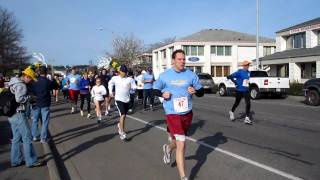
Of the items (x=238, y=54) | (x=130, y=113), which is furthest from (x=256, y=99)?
(x=238, y=54)

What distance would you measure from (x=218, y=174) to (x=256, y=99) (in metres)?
19.1

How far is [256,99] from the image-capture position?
25.5 meters

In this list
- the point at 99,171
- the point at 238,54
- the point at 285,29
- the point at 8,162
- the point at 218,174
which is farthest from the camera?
the point at 238,54

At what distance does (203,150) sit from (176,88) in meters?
2.85

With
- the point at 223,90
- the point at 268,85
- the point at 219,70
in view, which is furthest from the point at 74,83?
the point at 219,70

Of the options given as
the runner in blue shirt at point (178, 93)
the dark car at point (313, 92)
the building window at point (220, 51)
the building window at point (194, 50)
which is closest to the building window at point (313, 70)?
the dark car at point (313, 92)

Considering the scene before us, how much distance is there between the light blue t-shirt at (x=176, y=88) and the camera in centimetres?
648

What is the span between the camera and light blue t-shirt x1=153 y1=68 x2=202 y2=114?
6481mm

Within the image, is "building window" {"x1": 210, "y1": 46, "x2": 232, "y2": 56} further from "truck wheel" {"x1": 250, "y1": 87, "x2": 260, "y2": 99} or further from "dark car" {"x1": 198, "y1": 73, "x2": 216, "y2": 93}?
"truck wheel" {"x1": 250, "y1": 87, "x2": 260, "y2": 99}

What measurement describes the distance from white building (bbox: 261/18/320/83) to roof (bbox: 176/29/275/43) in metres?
19.3

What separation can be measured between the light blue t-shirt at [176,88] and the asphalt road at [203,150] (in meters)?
1.12

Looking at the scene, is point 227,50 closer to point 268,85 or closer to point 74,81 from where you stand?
point 268,85

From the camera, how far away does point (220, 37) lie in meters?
63.7

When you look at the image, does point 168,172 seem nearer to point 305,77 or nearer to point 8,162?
point 8,162
